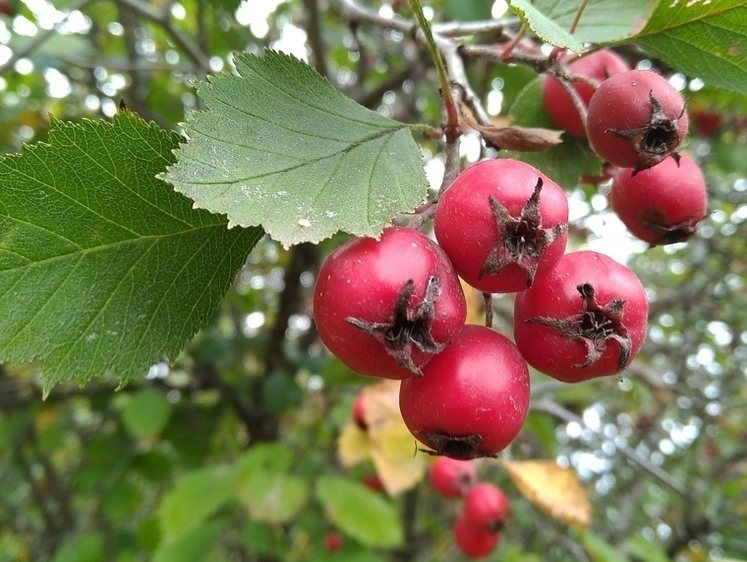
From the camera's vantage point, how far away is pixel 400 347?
0.78 m

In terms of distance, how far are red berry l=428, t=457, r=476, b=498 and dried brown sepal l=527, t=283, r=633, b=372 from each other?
1709 millimetres

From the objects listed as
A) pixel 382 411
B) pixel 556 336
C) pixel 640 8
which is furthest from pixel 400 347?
pixel 382 411

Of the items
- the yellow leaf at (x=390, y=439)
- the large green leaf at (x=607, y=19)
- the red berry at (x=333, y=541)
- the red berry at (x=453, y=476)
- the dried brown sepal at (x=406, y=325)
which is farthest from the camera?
the red berry at (x=333, y=541)

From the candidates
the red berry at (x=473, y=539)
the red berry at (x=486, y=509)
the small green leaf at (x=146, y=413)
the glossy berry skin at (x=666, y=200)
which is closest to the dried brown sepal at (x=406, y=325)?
the glossy berry skin at (x=666, y=200)

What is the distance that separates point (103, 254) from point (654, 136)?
87cm

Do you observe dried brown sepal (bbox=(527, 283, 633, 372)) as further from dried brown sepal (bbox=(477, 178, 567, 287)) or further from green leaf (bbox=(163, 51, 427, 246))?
green leaf (bbox=(163, 51, 427, 246))

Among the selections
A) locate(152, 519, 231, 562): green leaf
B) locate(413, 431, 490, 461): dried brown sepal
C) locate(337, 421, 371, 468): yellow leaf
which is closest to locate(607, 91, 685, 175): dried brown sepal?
locate(413, 431, 490, 461): dried brown sepal

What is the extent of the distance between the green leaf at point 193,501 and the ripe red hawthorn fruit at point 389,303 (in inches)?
85.0

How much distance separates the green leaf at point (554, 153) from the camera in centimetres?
124

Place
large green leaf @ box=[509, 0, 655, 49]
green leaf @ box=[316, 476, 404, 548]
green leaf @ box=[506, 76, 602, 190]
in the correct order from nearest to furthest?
large green leaf @ box=[509, 0, 655, 49] → green leaf @ box=[506, 76, 602, 190] → green leaf @ box=[316, 476, 404, 548]

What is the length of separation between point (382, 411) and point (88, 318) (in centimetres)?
151

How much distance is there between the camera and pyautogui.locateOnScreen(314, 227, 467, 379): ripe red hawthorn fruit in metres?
0.77

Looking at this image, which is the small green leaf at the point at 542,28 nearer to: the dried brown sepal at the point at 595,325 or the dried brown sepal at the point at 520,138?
the dried brown sepal at the point at 520,138

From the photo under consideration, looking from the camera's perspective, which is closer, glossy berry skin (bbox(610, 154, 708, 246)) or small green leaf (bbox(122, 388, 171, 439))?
glossy berry skin (bbox(610, 154, 708, 246))
